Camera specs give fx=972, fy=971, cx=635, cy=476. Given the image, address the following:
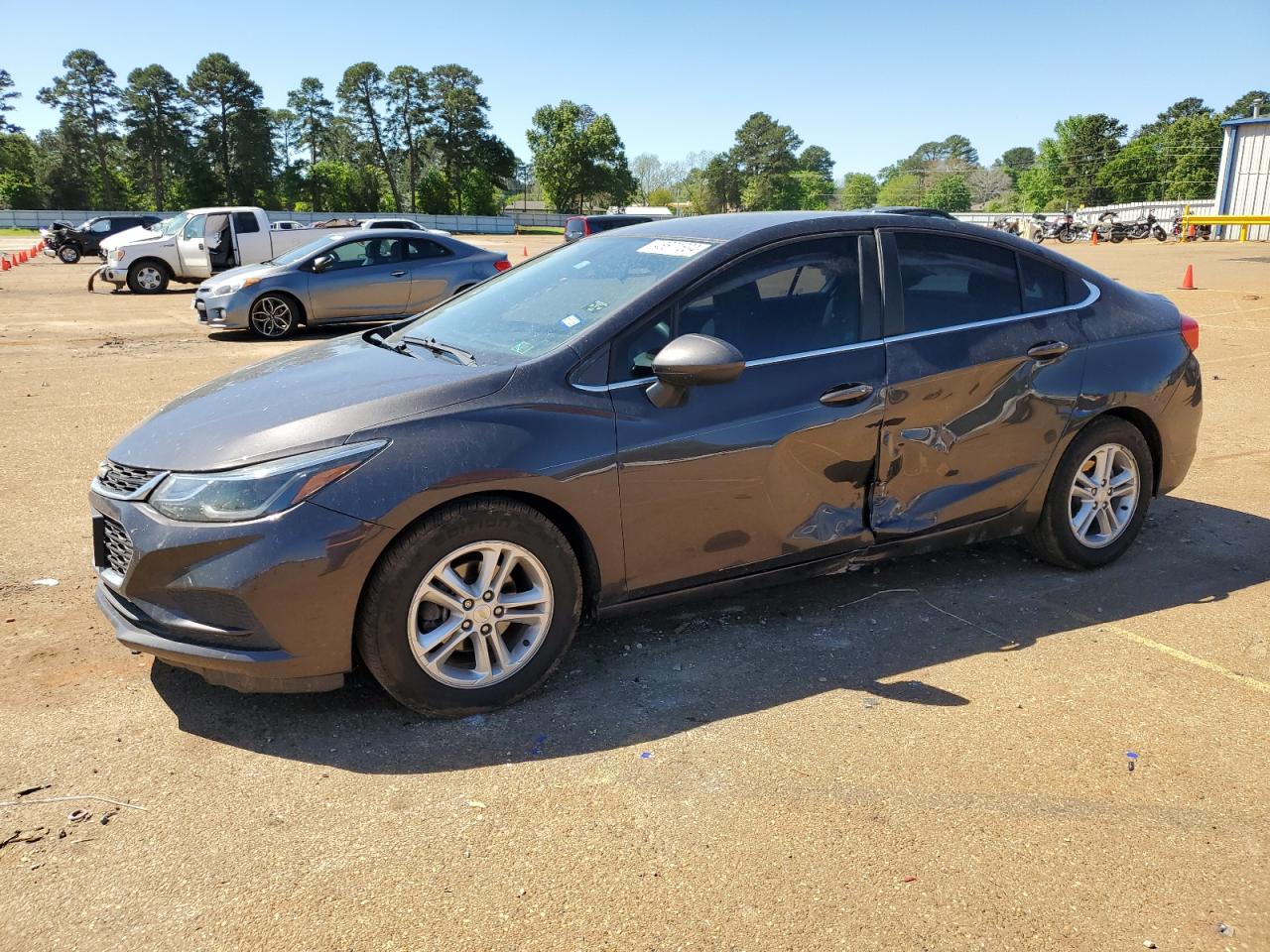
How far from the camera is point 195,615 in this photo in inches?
122

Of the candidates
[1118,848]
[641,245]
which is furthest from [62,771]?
[1118,848]

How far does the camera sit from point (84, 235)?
33.8 m

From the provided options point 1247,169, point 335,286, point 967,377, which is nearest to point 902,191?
point 1247,169

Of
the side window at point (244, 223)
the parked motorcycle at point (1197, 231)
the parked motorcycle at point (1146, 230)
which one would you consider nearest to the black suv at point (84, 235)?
the side window at point (244, 223)

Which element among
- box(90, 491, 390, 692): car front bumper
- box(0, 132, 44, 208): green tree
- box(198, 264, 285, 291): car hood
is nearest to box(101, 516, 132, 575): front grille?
box(90, 491, 390, 692): car front bumper

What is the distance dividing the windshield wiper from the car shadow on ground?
1.23 m

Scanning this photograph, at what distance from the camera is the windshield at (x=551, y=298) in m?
3.78

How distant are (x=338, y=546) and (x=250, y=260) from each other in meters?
18.5

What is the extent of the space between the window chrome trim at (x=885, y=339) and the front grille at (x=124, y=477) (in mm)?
1507

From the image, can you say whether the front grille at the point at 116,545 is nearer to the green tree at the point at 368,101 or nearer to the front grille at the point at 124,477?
the front grille at the point at 124,477

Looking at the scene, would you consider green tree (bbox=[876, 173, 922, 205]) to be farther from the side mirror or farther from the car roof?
the side mirror

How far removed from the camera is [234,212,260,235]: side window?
64.1 ft

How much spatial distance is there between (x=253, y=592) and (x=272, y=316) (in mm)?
11631

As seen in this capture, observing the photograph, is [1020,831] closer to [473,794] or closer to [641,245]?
[473,794]
